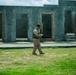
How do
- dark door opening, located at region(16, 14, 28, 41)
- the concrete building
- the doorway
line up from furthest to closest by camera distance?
1. dark door opening, located at region(16, 14, 28, 41)
2. the doorway
3. the concrete building

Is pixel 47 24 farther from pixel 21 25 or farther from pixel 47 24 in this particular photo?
pixel 21 25

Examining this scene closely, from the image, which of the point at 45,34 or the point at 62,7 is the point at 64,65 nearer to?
the point at 62,7

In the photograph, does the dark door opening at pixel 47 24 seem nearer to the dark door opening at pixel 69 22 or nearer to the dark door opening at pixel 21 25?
the dark door opening at pixel 21 25

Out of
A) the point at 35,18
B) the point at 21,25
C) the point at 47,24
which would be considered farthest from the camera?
the point at 21,25

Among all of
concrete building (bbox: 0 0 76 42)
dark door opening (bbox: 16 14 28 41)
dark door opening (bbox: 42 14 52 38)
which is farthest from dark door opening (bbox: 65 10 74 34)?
dark door opening (bbox: 16 14 28 41)

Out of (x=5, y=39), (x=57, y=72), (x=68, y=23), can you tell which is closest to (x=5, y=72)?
(x=57, y=72)

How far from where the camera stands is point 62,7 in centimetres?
2616

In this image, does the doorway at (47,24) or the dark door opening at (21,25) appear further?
the dark door opening at (21,25)

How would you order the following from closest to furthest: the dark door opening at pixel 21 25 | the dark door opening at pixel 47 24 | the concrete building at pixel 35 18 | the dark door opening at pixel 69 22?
the concrete building at pixel 35 18
the dark door opening at pixel 47 24
the dark door opening at pixel 21 25
the dark door opening at pixel 69 22

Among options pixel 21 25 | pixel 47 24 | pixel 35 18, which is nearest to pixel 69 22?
pixel 47 24

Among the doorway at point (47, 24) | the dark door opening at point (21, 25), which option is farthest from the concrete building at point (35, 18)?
the dark door opening at point (21, 25)

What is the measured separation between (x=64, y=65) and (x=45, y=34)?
17.9 m

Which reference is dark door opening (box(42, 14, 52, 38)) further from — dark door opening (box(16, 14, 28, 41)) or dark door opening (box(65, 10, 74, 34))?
dark door opening (box(65, 10, 74, 34))

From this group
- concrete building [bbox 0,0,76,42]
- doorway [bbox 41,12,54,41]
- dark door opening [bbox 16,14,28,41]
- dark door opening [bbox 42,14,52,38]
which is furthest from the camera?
dark door opening [bbox 16,14,28,41]
